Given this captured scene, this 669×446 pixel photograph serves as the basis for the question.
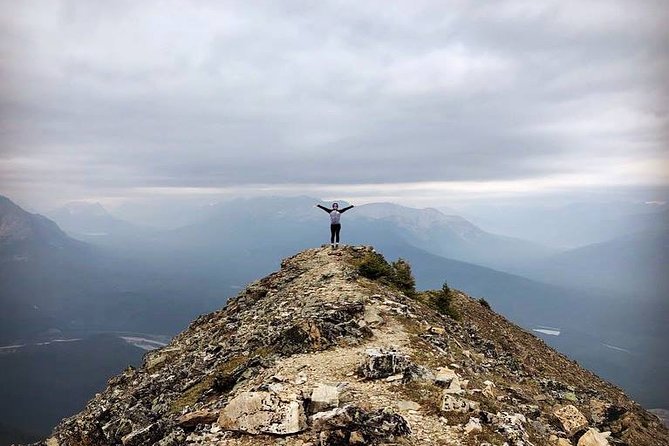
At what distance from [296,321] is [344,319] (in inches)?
104

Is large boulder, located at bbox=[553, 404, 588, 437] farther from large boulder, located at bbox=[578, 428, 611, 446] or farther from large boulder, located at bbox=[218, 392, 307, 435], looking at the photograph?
large boulder, located at bbox=[218, 392, 307, 435]

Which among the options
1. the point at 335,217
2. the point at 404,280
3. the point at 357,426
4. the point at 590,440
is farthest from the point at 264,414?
the point at 335,217

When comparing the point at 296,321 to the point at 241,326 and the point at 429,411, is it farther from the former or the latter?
the point at 429,411

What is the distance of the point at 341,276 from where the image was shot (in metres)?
31.0

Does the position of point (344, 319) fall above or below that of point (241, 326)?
above

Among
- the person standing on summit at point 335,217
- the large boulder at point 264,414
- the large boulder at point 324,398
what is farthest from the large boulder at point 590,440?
the person standing on summit at point 335,217

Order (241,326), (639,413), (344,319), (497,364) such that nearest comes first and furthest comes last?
1. (344,319)
2. (497,364)
3. (241,326)
4. (639,413)

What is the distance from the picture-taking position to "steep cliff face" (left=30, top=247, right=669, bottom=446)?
1490 cm

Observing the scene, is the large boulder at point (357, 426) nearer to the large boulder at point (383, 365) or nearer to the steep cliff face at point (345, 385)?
the steep cliff face at point (345, 385)

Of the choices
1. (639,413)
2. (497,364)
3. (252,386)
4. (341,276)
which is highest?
(341,276)

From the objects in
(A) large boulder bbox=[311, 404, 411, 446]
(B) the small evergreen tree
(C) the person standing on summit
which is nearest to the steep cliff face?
(A) large boulder bbox=[311, 404, 411, 446]

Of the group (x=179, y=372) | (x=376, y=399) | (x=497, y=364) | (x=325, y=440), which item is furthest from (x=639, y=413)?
(x=179, y=372)

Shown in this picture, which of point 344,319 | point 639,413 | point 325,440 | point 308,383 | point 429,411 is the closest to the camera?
point 325,440

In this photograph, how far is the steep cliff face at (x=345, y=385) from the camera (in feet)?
48.9
